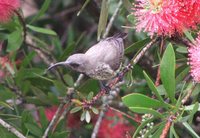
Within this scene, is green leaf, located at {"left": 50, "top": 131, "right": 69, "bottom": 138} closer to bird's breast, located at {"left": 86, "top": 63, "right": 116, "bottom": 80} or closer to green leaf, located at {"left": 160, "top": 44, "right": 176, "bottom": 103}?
bird's breast, located at {"left": 86, "top": 63, "right": 116, "bottom": 80}

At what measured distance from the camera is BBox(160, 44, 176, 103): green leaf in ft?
5.24

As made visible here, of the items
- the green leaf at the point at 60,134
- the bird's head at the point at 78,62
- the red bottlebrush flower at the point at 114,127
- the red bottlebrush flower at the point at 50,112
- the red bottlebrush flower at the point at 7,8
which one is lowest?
the red bottlebrush flower at the point at 114,127

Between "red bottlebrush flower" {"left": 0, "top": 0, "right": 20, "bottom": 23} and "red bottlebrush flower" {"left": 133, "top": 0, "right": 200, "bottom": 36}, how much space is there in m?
0.43

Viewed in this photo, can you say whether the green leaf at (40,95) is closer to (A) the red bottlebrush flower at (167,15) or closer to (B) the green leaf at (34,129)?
(B) the green leaf at (34,129)

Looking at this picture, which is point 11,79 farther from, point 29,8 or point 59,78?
point 29,8

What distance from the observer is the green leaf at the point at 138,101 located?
1496 mm

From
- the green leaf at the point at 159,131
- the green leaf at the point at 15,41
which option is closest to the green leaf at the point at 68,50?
the green leaf at the point at 15,41

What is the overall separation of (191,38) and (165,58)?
23 cm

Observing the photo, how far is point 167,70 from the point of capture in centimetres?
162

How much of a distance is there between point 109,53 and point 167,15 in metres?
0.30

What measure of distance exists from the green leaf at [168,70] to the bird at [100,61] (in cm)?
29

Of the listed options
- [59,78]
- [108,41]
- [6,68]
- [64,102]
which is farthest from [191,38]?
[6,68]

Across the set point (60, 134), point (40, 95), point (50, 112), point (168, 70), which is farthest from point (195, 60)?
point (50, 112)

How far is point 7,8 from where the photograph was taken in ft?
6.30
